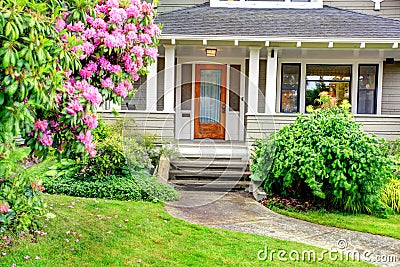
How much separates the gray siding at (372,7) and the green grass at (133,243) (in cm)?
900

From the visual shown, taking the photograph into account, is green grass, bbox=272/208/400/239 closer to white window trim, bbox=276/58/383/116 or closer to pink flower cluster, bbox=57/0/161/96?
pink flower cluster, bbox=57/0/161/96

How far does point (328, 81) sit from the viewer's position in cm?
991

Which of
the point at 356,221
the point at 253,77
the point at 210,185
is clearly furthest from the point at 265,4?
the point at 356,221

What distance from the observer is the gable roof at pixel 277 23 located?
854 centimetres

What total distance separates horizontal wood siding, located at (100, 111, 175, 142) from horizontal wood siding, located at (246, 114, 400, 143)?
5.92 feet

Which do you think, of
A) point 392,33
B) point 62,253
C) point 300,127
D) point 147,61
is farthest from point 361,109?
point 62,253

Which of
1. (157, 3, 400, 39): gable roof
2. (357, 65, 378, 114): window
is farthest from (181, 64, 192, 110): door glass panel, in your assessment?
(357, 65, 378, 114): window

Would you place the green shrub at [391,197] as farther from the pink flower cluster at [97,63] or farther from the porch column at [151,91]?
the porch column at [151,91]

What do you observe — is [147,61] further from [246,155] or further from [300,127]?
[246,155]

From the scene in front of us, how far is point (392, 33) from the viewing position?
27.9 ft

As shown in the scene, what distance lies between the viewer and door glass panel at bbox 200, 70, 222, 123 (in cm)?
1009

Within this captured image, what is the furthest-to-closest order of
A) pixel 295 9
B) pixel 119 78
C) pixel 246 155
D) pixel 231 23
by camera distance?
pixel 295 9, pixel 231 23, pixel 246 155, pixel 119 78

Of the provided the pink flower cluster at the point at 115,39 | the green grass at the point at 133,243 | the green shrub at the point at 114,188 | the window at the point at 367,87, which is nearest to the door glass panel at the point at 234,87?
the window at the point at 367,87

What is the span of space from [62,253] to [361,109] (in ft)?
28.2
